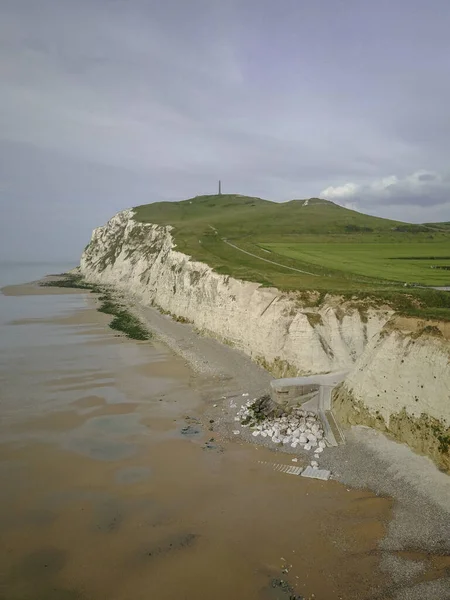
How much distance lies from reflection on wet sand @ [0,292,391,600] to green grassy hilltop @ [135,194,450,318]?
→ 1079cm

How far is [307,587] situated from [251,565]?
1687 millimetres

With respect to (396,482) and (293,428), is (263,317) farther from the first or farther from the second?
(396,482)

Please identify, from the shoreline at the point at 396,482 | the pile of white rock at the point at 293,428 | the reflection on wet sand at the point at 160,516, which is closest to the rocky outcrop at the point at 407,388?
the shoreline at the point at 396,482

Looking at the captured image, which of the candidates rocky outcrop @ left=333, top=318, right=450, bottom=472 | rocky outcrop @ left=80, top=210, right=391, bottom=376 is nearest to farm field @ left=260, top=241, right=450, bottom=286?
rocky outcrop @ left=80, top=210, right=391, bottom=376

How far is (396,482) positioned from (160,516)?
8.88 m

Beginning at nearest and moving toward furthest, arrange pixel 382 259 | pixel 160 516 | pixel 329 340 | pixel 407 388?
pixel 160 516, pixel 407 388, pixel 329 340, pixel 382 259

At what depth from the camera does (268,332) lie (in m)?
30.6

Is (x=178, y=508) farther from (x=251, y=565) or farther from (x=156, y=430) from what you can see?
(x=156, y=430)

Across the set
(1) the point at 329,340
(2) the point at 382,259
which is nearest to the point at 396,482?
(1) the point at 329,340

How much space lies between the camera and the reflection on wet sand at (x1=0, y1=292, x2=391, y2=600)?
11.5 m

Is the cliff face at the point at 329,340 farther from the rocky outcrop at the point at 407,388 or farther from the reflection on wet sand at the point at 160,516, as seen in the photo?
the reflection on wet sand at the point at 160,516

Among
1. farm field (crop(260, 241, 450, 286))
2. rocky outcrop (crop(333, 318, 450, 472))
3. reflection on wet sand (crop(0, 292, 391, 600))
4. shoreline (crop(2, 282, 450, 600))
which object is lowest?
reflection on wet sand (crop(0, 292, 391, 600))

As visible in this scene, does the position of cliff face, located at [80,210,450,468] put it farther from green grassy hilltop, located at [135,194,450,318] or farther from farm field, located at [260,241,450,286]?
farm field, located at [260,241,450,286]

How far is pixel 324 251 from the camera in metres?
51.9
